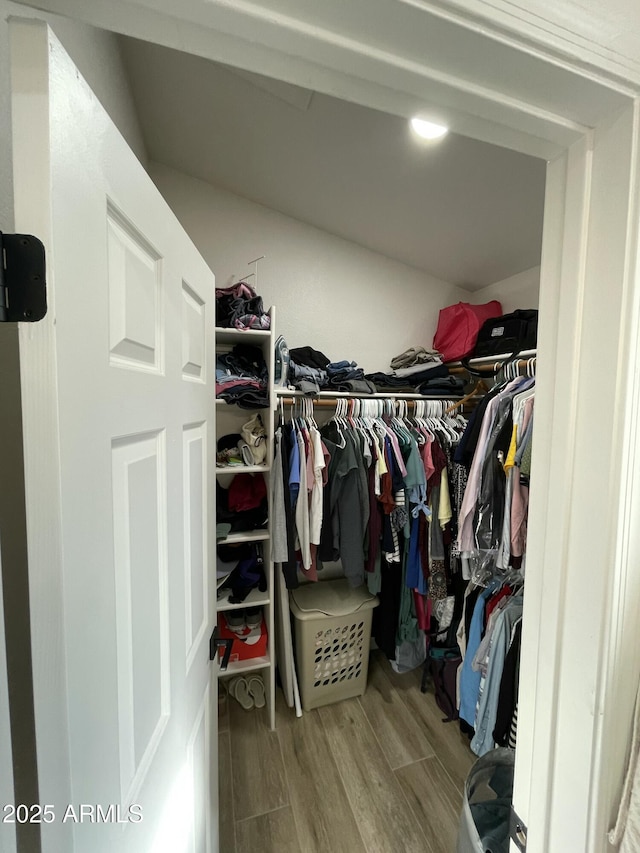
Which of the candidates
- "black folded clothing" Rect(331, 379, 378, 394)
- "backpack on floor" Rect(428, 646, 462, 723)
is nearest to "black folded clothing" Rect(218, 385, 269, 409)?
"black folded clothing" Rect(331, 379, 378, 394)

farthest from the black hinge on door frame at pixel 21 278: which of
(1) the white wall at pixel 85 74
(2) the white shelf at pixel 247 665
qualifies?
(2) the white shelf at pixel 247 665

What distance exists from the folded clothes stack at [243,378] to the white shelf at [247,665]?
1.26 m

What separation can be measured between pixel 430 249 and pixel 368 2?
69.1 inches

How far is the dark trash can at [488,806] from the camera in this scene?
33.5 inches

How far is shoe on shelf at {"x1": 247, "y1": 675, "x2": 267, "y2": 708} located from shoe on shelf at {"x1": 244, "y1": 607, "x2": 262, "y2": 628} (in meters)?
0.33

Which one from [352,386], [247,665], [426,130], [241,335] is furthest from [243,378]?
[247,665]

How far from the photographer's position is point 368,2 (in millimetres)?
289

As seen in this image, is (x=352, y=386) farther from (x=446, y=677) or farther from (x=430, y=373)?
(x=446, y=677)

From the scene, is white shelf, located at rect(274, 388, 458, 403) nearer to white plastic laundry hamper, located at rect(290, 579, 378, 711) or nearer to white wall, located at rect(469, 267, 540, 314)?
white wall, located at rect(469, 267, 540, 314)

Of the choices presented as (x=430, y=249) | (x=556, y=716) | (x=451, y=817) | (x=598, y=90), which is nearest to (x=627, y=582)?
(x=556, y=716)

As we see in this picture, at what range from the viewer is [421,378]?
75.5 inches

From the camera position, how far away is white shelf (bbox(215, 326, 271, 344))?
1.47 metres

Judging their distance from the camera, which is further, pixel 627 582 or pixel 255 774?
pixel 255 774

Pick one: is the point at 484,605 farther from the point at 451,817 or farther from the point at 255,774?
the point at 255,774
